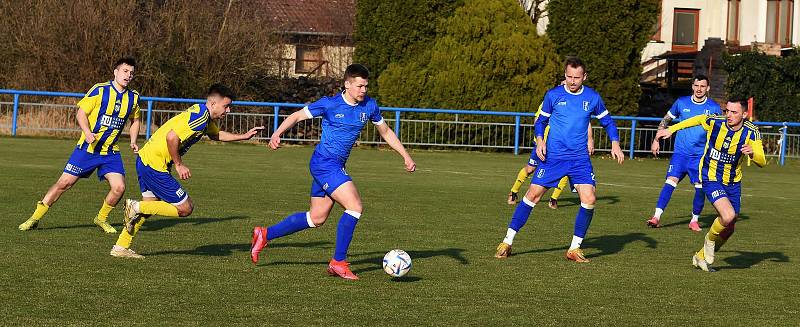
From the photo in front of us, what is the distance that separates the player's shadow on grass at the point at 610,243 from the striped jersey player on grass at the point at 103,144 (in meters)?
4.14

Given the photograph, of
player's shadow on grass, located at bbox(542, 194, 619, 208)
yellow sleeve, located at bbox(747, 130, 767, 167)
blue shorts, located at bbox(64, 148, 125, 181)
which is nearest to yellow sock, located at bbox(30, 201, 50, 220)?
blue shorts, located at bbox(64, 148, 125, 181)

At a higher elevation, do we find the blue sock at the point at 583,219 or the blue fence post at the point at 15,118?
the blue fence post at the point at 15,118

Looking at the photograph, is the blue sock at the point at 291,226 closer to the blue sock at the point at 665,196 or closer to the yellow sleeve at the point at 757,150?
the yellow sleeve at the point at 757,150

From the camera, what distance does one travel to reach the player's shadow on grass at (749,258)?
11619 mm

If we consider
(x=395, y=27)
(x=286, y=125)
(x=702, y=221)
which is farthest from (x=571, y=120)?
(x=395, y=27)

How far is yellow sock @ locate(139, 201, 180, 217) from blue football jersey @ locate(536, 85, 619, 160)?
3486 mm

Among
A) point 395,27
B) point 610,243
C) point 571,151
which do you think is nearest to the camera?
point 571,151

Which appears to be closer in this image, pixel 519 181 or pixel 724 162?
pixel 724 162

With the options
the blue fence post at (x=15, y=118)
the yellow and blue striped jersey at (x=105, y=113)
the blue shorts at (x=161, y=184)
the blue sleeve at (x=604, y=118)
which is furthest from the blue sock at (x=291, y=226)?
the blue fence post at (x=15, y=118)

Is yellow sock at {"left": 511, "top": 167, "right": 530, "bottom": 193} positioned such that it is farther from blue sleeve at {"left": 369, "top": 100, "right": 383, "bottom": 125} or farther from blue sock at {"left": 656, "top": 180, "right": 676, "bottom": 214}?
blue sleeve at {"left": 369, "top": 100, "right": 383, "bottom": 125}

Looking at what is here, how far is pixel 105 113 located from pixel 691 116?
6.93 meters

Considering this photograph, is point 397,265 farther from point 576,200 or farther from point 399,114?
point 399,114

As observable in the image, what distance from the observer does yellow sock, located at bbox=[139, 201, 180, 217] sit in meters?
10.4

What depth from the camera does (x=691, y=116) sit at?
1500cm
